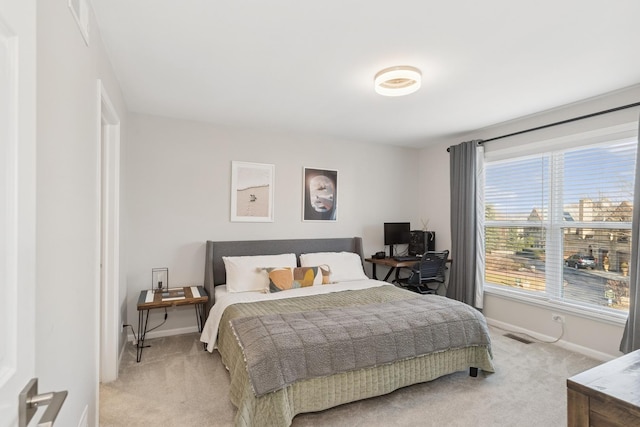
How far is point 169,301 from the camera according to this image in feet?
10.1

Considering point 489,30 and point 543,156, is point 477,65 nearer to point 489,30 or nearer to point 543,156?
point 489,30

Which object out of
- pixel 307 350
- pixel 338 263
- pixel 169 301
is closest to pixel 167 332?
pixel 169 301

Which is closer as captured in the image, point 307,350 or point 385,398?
point 307,350

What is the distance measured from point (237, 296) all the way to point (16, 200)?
260 cm

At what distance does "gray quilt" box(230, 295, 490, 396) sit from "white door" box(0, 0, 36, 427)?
142cm

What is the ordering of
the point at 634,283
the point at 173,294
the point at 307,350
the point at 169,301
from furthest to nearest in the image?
the point at 173,294, the point at 169,301, the point at 634,283, the point at 307,350

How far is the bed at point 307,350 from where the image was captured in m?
1.95

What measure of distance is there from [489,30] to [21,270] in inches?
95.4

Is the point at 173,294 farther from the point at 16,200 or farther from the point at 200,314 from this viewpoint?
the point at 16,200

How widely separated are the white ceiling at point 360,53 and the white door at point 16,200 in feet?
4.37

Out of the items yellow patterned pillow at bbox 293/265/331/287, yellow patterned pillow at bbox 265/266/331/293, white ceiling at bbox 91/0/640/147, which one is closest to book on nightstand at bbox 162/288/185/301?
yellow patterned pillow at bbox 265/266/331/293

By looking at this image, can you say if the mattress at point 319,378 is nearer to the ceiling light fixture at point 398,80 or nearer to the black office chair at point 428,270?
the black office chair at point 428,270

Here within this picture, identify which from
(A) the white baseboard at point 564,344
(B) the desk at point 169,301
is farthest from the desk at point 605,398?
(B) the desk at point 169,301

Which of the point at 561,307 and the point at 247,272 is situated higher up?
the point at 247,272
